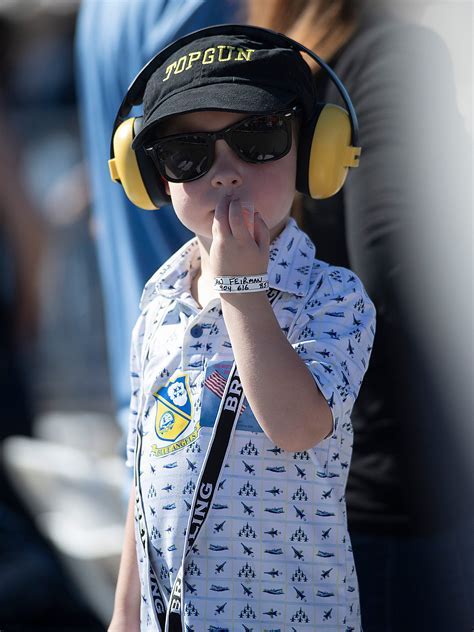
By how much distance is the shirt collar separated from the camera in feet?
4.93

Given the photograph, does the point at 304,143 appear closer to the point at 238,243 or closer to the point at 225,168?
the point at 225,168

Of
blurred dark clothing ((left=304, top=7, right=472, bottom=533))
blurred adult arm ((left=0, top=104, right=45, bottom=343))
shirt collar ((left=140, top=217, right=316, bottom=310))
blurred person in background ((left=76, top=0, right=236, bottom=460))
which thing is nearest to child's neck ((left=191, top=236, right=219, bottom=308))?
shirt collar ((left=140, top=217, right=316, bottom=310))

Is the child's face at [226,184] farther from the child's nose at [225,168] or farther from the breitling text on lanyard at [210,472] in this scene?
the breitling text on lanyard at [210,472]

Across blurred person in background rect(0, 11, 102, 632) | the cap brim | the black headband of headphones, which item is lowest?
blurred person in background rect(0, 11, 102, 632)

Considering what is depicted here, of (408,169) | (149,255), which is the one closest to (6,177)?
(149,255)

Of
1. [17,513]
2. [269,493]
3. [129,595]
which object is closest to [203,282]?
A: [269,493]

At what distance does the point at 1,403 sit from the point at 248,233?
307 centimetres

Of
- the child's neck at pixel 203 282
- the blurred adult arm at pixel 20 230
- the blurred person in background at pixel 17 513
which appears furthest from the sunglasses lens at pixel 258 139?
the blurred adult arm at pixel 20 230

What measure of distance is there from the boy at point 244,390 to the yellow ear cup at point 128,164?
110mm

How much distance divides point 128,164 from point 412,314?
0.71 m

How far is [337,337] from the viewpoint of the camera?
1404mm

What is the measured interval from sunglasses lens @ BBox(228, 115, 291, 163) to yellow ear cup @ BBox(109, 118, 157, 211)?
0.92 feet

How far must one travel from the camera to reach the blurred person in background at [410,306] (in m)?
1.82

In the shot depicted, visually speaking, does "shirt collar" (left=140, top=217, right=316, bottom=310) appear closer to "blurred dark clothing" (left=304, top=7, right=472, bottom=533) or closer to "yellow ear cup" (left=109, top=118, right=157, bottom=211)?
"yellow ear cup" (left=109, top=118, right=157, bottom=211)
